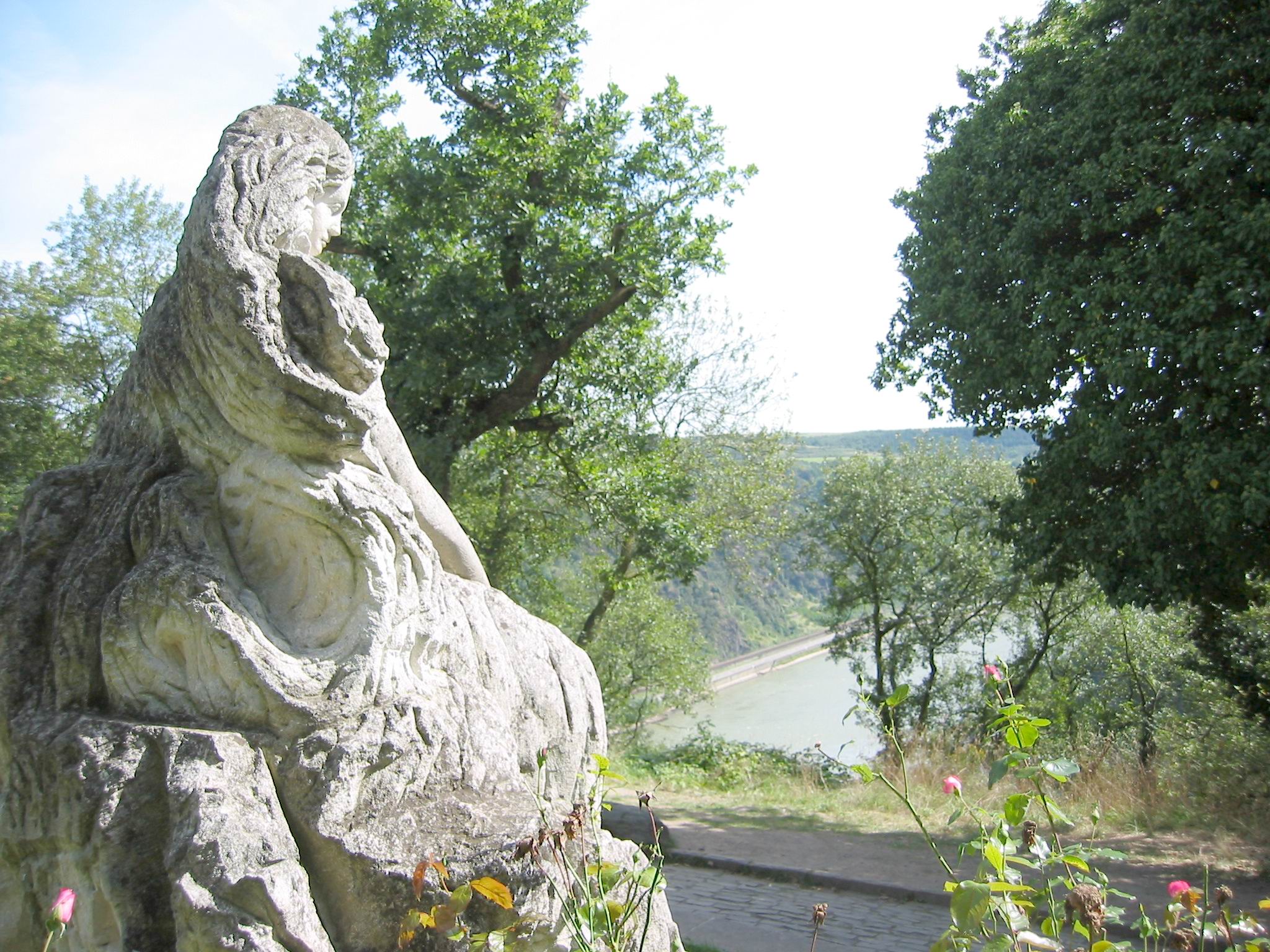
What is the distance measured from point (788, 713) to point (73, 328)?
62.0 feet

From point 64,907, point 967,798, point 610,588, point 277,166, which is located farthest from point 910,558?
point 64,907

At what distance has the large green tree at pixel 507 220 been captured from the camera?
36.2ft

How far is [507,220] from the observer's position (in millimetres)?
11242

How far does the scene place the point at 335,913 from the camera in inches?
98.1

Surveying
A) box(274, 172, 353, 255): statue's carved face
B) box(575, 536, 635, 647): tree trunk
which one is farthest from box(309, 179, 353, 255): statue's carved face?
box(575, 536, 635, 647): tree trunk

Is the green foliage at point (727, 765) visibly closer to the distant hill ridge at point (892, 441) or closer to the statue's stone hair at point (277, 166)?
the distant hill ridge at point (892, 441)

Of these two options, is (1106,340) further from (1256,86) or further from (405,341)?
(405,341)

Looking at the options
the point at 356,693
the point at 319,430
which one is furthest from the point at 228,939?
the point at 319,430

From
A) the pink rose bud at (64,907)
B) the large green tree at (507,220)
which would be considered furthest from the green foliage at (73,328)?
the pink rose bud at (64,907)

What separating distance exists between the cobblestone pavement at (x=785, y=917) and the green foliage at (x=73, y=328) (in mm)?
10457

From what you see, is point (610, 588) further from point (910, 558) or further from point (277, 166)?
point (277, 166)

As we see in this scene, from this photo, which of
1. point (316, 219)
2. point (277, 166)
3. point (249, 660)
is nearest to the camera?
point (249, 660)

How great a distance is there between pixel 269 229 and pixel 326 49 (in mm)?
11337

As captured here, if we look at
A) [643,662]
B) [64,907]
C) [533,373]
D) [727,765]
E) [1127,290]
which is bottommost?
[727,765]
